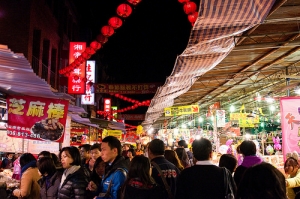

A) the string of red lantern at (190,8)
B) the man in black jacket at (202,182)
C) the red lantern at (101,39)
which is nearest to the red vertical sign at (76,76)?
the red lantern at (101,39)

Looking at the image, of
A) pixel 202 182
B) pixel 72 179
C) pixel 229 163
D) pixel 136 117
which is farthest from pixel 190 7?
pixel 136 117

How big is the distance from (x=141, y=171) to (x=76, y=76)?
56.5ft

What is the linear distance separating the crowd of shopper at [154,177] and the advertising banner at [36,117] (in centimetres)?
290

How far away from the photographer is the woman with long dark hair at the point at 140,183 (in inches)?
177

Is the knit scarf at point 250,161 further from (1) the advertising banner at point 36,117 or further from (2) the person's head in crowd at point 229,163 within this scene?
(1) the advertising banner at point 36,117

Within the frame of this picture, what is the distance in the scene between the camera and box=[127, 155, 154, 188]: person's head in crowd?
451cm

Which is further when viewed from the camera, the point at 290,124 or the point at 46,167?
the point at 290,124

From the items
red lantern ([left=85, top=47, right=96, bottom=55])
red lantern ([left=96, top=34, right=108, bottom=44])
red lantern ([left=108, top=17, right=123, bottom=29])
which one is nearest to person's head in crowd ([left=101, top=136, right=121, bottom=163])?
red lantern ([left=108, top=17, right=123, bottom=29])

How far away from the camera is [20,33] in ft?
57.3

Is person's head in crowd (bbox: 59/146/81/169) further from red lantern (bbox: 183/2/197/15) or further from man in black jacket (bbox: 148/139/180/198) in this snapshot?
red lantern (bbox: 183/2/197/15)

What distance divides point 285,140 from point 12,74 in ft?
20.5

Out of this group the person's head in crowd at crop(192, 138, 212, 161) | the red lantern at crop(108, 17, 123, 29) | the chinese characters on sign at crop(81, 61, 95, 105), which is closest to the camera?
the person's head in crowd at crop(192, 138, 212, 161)

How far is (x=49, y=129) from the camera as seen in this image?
414 inches

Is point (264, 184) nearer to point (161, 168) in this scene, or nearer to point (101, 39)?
point (161, 168)
